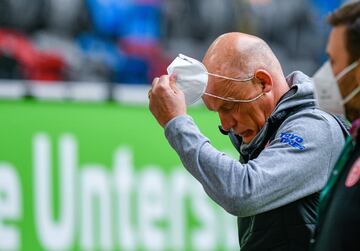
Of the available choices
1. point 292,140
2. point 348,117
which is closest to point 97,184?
point 292,140

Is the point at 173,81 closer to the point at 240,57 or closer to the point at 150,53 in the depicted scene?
the point at 240,57

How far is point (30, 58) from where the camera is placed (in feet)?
28.0

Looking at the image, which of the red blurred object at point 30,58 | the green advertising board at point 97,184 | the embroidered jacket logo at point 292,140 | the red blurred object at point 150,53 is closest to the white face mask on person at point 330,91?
the embroidered jacket logo at point 292,140

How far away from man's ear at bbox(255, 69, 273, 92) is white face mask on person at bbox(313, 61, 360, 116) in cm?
66

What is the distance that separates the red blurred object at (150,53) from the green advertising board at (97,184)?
144cm

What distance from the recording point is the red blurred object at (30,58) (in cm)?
836

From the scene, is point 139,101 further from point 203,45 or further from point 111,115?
point 203,45

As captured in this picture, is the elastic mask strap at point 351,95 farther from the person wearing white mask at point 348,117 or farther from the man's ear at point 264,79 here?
the man's ear at point 264,79

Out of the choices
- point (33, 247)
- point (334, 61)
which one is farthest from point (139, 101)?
point (334, 61)

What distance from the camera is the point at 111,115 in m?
7.74

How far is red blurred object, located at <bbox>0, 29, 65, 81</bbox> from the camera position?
8.36 metres

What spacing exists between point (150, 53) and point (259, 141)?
585 centimetres

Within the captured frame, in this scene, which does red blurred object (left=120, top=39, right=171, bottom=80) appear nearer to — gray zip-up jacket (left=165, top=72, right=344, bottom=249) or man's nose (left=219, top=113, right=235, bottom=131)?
man's nose (left=219, top=113, right=235, bottom=131)

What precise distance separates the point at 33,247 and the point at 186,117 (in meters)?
4.00
